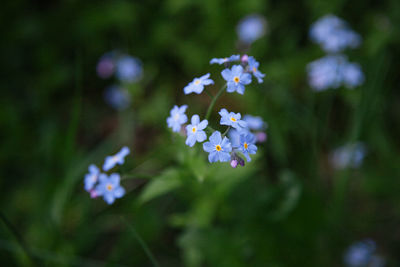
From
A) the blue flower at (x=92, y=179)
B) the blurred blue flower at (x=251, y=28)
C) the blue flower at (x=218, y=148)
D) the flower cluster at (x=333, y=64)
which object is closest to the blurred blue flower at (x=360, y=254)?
the flower cluster at (x=333, y=64)

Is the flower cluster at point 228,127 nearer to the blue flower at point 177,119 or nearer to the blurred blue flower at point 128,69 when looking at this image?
the blue flower at point 177,119

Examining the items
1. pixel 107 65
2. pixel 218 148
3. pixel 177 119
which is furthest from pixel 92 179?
pixel 107 65

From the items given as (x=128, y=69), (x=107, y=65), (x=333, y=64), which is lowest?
(x=333, y=64)

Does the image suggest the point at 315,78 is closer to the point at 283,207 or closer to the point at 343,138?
the point at 343,138

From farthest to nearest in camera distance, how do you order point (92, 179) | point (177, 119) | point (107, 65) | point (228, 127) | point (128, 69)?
1. point (107, 65)
2. point (128, 69)
3. point (92, 179)
4. point (177, 119)
5. point (228, 127)

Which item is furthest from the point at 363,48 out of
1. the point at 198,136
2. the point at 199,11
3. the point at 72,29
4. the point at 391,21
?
the point at 72,29

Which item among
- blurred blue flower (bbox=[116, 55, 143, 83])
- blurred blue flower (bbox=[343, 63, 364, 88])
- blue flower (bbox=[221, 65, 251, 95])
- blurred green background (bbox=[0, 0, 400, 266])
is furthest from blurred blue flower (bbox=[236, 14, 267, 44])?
blue flower (bbox=[221, 65, 251, 95])

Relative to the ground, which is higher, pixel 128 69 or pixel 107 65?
pixel 107 65

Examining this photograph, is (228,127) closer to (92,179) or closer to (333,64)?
(92,179)
